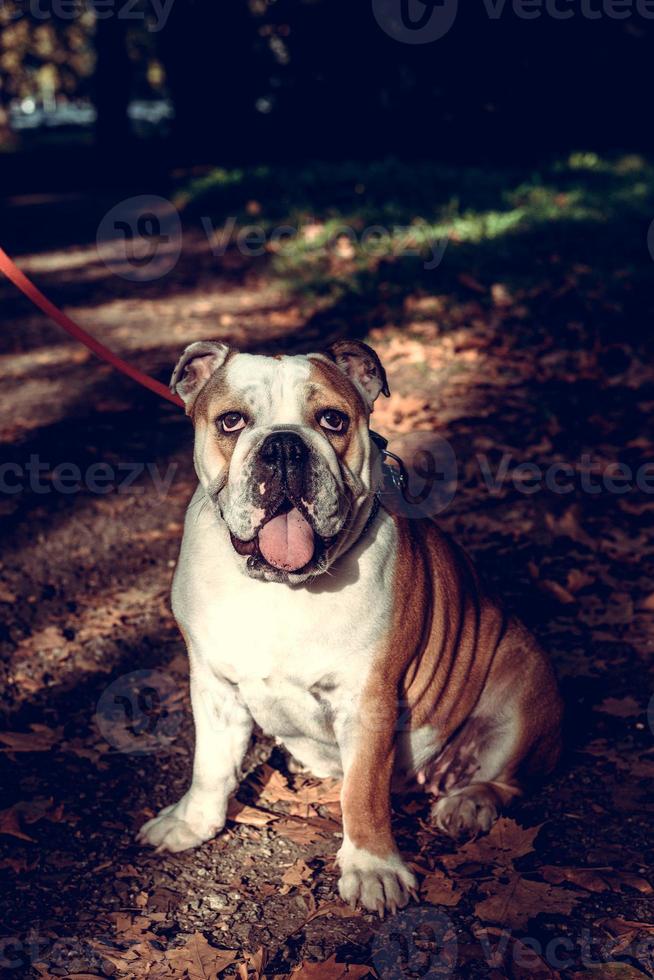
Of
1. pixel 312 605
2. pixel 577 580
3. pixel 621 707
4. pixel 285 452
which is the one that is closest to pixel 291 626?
pixel 312 605

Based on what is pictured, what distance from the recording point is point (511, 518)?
6051 mm

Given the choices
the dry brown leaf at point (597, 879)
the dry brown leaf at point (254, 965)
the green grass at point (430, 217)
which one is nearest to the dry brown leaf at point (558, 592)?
the dry brown leaf at point (597, 879)

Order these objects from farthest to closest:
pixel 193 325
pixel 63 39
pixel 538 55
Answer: pixel 63 39, pixel 538 55, pixel 193 325

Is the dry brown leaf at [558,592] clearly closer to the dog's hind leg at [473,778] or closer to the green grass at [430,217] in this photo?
the dog's hind leg at [473,778]

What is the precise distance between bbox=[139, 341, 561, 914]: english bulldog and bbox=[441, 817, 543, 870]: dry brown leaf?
43 mm

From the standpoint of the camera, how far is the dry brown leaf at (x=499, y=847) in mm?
3422

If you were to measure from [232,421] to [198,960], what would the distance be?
1522 mm

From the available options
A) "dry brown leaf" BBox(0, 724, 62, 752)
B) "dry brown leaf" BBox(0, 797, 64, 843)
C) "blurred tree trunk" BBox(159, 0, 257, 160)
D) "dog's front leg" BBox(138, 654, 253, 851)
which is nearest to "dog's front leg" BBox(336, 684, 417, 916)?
"dog's front leg" BBox(138, 654, 253, 851)

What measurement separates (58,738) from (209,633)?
1.27m

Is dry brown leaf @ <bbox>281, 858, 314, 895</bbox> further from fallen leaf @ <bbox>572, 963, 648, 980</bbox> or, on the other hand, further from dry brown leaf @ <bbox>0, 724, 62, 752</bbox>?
dry brown leaf @ <bbox>0, 724, 62, 752</bbox>

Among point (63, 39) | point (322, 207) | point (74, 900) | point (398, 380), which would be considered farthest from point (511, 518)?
point (63, 39)

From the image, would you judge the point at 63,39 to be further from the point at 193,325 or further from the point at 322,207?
the point at 193,325

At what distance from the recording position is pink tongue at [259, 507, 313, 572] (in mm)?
3033

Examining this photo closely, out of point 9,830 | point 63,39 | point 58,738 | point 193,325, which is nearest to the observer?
point 9,830
